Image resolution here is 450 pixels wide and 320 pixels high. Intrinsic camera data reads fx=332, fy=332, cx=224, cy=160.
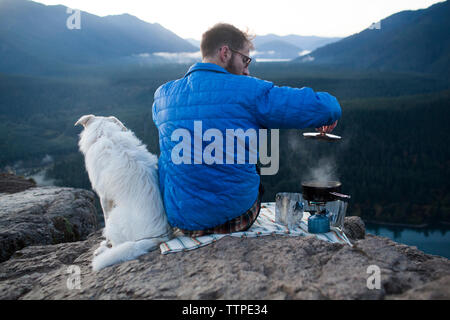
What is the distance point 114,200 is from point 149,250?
0.61m

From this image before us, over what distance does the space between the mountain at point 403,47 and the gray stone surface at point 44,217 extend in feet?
345

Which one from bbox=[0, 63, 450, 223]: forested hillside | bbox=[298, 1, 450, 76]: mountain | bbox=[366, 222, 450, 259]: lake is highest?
bbox=[298, 1, 450, 76]: mountain

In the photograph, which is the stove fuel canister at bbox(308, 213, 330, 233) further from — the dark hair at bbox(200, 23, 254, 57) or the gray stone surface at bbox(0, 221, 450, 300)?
the dark hair at bbox(200, 23, 254, 57)

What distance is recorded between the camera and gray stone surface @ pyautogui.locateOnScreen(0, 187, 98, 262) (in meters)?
4.17

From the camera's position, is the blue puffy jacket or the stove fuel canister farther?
the stove fuel canister

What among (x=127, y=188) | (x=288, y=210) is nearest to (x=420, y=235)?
(x=288, y=210)

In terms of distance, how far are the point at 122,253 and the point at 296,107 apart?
1.89 metres

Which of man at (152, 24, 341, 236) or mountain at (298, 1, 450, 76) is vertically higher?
mountain at (298, 1, 450, 76)

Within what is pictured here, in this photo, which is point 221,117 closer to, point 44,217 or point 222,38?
point 222,38

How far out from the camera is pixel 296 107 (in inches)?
102

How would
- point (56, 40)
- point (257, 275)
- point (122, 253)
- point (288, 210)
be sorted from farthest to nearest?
point (56, 40) < point (288, 210) < point (122, 253) < point (257, 275)
